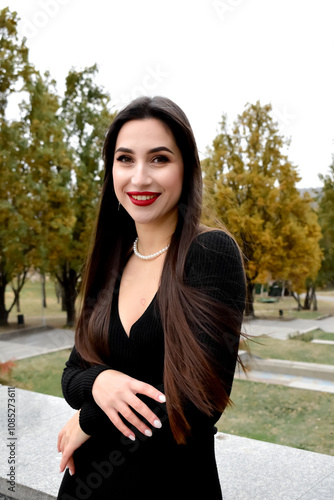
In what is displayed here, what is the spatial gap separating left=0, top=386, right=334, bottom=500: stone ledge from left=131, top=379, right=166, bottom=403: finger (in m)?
1.41

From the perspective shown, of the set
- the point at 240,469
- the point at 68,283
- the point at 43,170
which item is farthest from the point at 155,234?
the point at 68,283

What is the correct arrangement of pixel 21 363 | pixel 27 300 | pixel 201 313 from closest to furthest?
pixel 201 313 < pixel 21 363 < pixel 27 300

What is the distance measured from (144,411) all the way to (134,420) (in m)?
0.04

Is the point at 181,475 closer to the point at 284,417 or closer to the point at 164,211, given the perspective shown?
the point at 164,211

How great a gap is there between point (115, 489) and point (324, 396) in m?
8.43

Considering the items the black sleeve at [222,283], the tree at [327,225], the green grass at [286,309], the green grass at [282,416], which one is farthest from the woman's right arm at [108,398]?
the tree at [327,225]

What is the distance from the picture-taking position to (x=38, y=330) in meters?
17.0

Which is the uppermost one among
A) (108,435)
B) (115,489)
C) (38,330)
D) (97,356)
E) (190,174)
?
(190,174)

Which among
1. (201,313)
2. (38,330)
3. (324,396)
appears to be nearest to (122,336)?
(201,313)

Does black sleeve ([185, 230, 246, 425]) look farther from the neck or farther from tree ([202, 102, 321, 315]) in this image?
tree ([202, 102, 321, 315])

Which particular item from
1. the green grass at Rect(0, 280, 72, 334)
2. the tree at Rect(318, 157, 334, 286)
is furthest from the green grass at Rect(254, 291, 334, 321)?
the green grass at Rect(0, 280, 72, 334)

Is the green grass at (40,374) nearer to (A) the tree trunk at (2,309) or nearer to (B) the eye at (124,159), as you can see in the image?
(A) the tree trunk at (2,309)

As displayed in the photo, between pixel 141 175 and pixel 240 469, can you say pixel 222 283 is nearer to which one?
pixel 141 175

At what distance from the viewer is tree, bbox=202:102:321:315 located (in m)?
17.3
